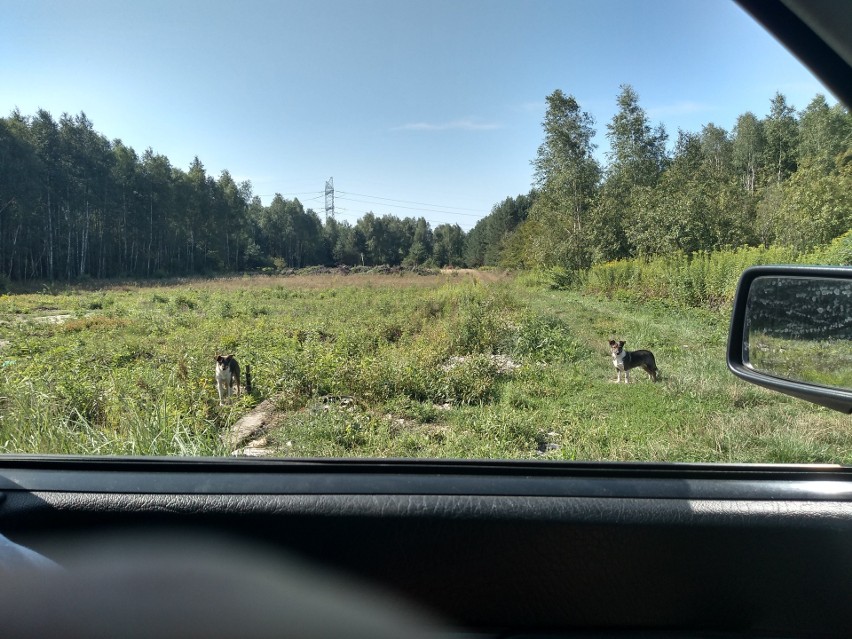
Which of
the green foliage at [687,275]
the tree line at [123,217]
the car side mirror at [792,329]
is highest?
the tree line at [123,217]

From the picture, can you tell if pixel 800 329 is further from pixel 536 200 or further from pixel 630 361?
pixel 630 361

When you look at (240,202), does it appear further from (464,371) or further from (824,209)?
(824,209)

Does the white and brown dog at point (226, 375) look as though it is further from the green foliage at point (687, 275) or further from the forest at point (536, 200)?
the green foliage at point (687, 275)

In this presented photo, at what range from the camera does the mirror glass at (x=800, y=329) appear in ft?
4.47

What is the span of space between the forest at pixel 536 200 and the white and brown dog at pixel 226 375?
2.72ft

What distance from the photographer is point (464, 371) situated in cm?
573

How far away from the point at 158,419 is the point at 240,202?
4.97 ft

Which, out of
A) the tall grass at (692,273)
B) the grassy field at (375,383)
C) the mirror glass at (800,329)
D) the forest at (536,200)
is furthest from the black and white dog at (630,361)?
the mirror glass at (800,329)

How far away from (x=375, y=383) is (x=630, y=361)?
237 cm

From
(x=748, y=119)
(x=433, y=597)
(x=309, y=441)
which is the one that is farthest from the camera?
(x=309, y=441)

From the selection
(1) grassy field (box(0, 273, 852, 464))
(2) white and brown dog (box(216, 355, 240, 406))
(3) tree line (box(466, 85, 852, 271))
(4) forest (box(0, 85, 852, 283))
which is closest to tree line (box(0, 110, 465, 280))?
(4) forest (box(0, 85, 852, 283))

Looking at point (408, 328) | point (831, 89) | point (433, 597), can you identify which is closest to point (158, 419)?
point (433, 597)

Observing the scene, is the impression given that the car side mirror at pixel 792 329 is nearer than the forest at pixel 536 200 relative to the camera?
Yes

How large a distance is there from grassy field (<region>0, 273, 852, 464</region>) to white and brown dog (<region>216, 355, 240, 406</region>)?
0.37 ft
